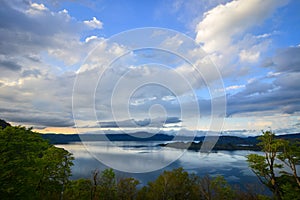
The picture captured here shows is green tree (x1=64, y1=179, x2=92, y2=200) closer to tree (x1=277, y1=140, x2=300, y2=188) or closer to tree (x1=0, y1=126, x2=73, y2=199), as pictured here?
tree (x1=0, y1=126, x2=73, y2=199)

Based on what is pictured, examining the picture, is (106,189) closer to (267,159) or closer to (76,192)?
(76,192)

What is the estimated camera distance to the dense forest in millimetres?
15367

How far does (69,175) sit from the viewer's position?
2575cm

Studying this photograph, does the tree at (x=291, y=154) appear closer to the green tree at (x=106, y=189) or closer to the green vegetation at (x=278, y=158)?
the green vegetation at (x=278, y=158)

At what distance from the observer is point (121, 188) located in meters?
38.1

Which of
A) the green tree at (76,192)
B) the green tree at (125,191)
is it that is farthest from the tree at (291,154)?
the green tree at (125,191)

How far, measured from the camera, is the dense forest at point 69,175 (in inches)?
605

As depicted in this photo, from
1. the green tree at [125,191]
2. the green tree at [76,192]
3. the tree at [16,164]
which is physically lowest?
the green tree at [125,191]

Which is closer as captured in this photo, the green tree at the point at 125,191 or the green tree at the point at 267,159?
the green tree at the point at 267,159

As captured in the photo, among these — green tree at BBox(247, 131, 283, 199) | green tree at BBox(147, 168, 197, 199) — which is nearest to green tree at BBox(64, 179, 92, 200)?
green tree at BBox(147, 168, 197, 199)

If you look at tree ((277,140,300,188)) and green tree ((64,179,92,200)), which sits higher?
tree ((277,140,300,188))

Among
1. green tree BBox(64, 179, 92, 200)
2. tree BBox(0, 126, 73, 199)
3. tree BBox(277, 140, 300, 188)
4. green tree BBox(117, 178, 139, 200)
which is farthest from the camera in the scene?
green tree BBox(117, 178, 139, 200)

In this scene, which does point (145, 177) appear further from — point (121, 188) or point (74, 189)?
point (74, 189)

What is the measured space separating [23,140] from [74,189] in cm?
1424
